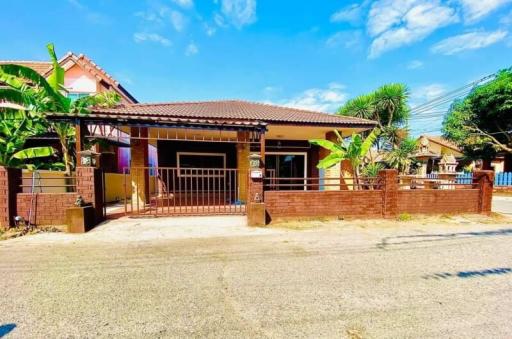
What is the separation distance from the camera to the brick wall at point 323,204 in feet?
22.7

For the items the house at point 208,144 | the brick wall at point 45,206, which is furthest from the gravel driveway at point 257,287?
the house at point 208,144

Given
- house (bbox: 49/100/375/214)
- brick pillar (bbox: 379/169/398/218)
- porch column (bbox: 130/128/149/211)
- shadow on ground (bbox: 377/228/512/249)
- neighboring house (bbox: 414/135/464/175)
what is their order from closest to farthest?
shadow on ground (bbox: 377/228/512/249) → house (bbox: 49/100/375/214) → brick pillar (bbox: 379/169/398/218) → porch column (bbox: 130/128/149/211) → neighboring house (bbox: 414/135/464/175)

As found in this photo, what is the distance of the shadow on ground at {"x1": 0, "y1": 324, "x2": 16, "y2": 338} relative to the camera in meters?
2.27

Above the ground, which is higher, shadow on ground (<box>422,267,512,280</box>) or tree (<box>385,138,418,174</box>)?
tree (<box>385,138,418,174</box>)

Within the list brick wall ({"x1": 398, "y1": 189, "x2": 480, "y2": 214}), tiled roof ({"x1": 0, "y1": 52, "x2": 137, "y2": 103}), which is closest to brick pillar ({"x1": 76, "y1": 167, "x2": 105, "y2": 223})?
brick wall ({"x1": 398, "y1": 189, "x2": 480, "y2": 214})

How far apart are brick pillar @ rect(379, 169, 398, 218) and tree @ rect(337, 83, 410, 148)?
1069 centimetres

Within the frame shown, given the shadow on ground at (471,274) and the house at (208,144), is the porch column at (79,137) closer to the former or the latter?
the house at (208,144)

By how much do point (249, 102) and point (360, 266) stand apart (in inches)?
428

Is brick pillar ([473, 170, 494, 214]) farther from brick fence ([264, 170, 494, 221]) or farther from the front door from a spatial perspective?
the front door

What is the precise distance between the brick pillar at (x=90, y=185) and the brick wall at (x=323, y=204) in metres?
4.73

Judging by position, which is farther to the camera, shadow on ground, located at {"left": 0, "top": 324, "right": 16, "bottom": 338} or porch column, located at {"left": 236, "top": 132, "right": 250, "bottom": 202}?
porch column, located at {"left": 236, "top": 132, "right": 250, "bottom": 202}

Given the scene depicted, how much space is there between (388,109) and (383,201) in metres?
12.5

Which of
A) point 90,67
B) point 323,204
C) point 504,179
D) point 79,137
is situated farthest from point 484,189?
point 90,67

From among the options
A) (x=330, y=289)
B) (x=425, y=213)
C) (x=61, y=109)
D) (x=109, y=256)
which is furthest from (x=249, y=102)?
(x=330, y=289)
